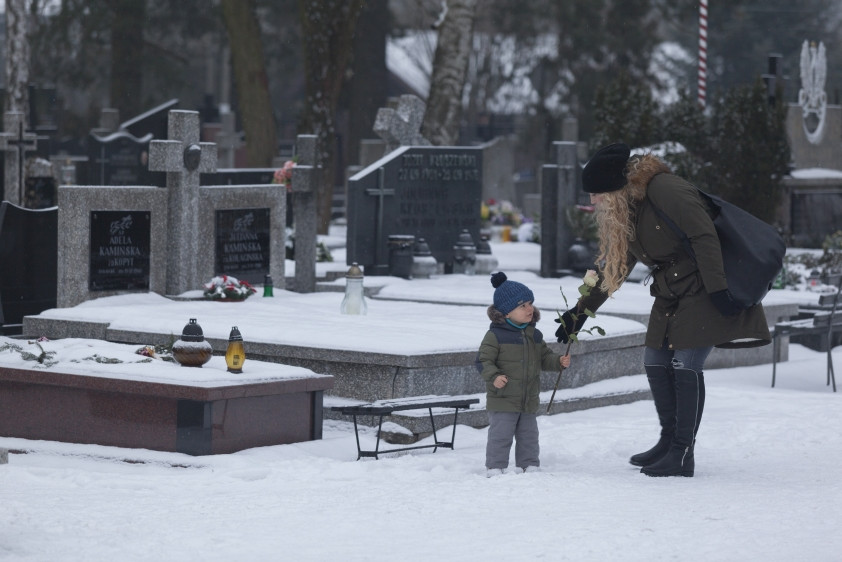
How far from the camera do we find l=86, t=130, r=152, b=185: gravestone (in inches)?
960

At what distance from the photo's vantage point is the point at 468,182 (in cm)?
1714

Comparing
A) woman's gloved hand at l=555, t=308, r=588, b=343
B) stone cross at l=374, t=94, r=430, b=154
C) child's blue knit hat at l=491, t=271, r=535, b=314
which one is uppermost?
stone cross at l=374, t=94, r=430, b=154

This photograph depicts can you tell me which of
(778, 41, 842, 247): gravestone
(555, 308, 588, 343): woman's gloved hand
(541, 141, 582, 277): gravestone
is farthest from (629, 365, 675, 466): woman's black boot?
(778, 41, 842, 247): gravestone

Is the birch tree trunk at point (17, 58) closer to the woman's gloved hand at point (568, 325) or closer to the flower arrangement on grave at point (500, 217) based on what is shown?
the flower arrangement on grave at point (500, 217)

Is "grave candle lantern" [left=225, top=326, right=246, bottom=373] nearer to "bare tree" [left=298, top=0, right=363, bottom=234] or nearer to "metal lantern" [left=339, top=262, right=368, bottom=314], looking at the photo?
"metal lantern" [left=339, top=262, right=368, bottom=314]

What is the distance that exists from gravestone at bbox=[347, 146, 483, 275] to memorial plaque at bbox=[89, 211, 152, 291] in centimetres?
336

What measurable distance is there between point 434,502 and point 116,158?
61.4 feet

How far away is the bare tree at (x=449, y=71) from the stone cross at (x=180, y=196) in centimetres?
935

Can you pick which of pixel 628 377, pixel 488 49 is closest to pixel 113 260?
pixel 628 377

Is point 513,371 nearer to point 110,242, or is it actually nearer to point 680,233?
point 680,233

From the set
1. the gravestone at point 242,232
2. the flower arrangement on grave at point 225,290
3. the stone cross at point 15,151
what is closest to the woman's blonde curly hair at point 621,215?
the flower arrangement on grave at point 225,290

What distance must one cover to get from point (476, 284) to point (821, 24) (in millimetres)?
34099

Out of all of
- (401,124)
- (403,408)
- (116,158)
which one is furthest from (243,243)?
(116,158)

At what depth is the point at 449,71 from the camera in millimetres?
22281
